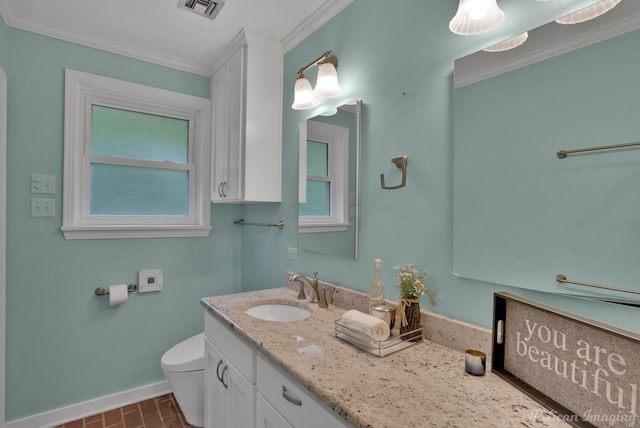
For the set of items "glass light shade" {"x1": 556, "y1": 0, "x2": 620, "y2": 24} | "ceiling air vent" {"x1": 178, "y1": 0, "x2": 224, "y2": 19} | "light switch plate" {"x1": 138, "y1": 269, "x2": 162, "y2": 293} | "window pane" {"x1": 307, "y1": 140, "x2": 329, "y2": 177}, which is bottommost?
"light switch plate" {"x1": 138, "y1": 269, "x2": 162, "y2": 293}

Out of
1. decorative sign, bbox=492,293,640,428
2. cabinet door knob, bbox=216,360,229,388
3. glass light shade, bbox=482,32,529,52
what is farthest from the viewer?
cabinet door knob, bbox=216,360,229,388

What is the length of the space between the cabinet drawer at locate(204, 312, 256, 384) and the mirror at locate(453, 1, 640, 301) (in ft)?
2.77

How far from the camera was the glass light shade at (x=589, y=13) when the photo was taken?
82 cm

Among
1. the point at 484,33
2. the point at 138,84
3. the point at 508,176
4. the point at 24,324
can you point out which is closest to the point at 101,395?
the point at 24,324

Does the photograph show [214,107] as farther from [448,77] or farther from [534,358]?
[534,358]

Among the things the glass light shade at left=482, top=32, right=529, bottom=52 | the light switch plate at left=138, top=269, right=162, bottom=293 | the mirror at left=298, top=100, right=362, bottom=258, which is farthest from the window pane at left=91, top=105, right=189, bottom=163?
the glass light shade at left=482, top=32, right=529, bottom=52

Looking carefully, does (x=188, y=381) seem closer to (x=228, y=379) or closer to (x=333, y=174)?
(x=228, y=379)

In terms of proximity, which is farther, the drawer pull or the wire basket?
the wire basket

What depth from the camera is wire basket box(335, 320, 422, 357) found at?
108 centimetres

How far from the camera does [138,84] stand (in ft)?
7.56

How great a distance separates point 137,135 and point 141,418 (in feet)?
6.33

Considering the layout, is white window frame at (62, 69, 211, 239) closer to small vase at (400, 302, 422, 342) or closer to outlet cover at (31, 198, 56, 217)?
outlet cover at (31, 198, 56, 217)

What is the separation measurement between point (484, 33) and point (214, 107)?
6.47 ft

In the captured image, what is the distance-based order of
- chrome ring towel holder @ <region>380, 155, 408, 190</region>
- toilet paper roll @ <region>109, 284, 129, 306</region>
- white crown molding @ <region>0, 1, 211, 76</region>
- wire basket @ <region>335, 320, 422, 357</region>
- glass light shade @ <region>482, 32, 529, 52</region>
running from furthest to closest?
toilet paper roll @ <region>109, 284, 129, 306</region> → white crown molding @ <region>0, 1, 211, 76</region> → chrome ring towel holder @ <region>380, 155, 408, 190</region> → wire basket @ <region>335, 320, 422, 357</region> → glass light shade @ <region>482, 32, 529, 52</region>
